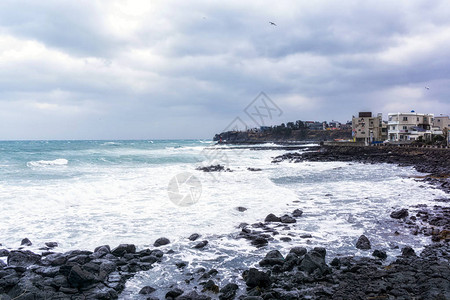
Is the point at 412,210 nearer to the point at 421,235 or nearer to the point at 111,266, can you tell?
the point at 421,235

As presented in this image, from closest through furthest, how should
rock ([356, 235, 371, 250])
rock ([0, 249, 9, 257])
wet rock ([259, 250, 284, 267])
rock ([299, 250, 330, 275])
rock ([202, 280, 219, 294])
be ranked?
1. rock ([202, 280, 219, 294])
2. rock ([299, 250, 330, 275])
3. wet rock ([259, 250, 284, 267])
4. rock ([0, 249, 9, 257])
5. rock ([356, 235, 371, 250])

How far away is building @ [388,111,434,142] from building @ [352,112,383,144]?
438 centimetres

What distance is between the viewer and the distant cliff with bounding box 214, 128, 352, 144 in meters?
113

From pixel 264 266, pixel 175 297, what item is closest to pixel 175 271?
pixel 175 297

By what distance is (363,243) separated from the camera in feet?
21.7

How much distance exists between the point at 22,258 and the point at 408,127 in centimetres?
5970

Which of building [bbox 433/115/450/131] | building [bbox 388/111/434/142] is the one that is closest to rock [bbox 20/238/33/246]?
building [bbox 388/111/434/142]

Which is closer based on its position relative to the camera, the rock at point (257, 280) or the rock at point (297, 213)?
the rock at point (257, 280)

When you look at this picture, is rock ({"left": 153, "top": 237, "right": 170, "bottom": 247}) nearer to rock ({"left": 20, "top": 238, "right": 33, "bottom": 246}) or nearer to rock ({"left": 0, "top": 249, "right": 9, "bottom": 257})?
rock ({"left": 20, "top": 238, "right": 33, "bottom": 246})

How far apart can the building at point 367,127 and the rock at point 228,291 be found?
6090 centimetres

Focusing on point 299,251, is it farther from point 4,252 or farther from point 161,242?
point 4,252

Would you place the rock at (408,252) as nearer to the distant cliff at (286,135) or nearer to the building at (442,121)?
the building at (442,121)

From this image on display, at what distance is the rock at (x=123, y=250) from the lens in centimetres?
644

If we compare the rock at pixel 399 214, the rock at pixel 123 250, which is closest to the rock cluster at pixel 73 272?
the rock at pixel 123 250
